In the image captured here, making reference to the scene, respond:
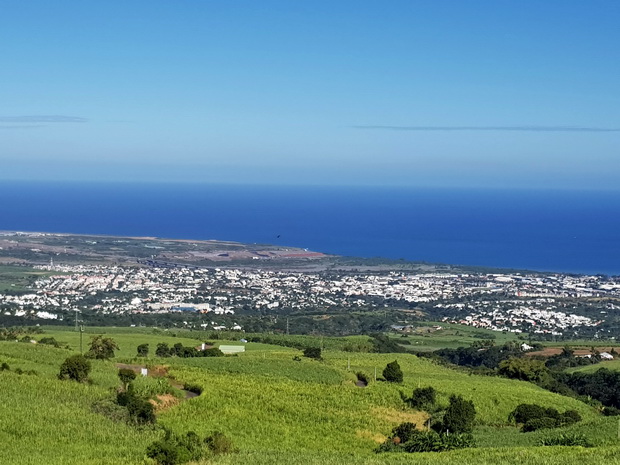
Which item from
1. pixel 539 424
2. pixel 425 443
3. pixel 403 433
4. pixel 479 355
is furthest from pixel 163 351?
pixel 479 355

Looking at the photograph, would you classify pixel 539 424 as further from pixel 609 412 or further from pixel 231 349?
pixel 231 349

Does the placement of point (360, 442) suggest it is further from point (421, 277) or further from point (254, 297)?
point (421, 277)

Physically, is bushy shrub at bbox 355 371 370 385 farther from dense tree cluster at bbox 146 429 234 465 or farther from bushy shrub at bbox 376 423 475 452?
dense tree cluster at bbox 146 429 234 465

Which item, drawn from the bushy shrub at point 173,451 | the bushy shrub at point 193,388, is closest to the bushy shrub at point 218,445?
the bushy shrub at point 173,451

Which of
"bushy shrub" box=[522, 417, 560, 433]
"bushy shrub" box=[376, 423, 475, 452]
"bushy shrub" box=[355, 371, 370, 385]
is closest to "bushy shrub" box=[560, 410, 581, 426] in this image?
"bushy shrub" box=[522, 417, 560, 433]

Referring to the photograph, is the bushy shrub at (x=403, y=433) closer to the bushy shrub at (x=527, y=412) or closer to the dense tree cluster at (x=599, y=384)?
the bushy shrub at (x=527, y=412)
